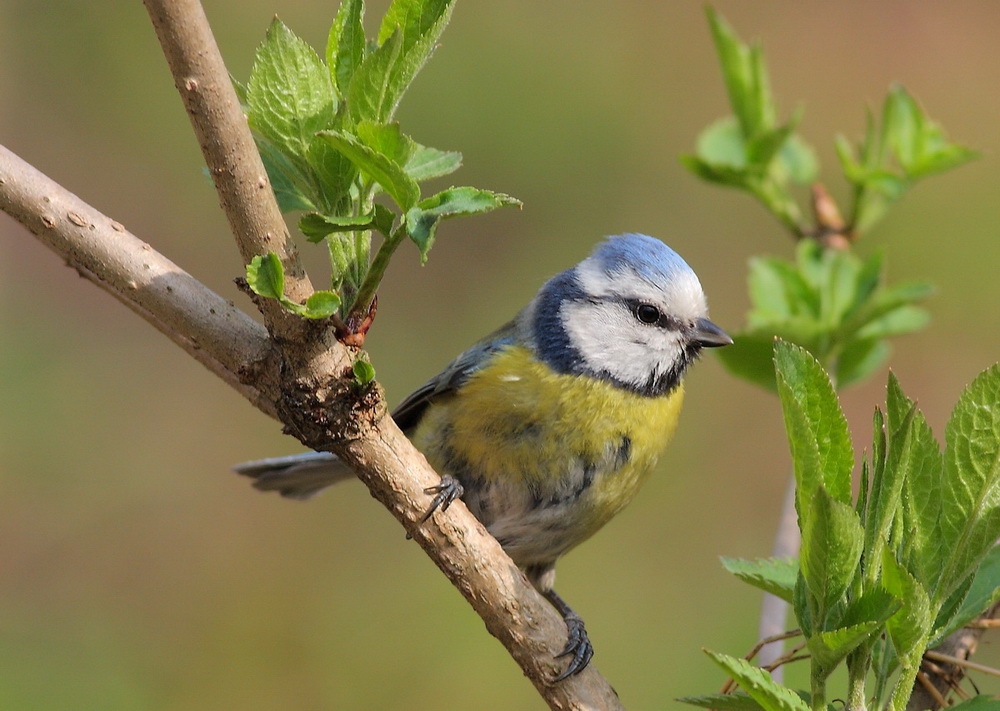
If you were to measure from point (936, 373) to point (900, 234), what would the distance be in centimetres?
69

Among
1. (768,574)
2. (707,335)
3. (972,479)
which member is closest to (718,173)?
(707,335)

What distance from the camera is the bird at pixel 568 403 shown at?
2139mm

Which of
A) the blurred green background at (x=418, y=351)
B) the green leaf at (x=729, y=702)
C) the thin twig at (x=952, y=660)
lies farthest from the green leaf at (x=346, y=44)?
the blurred green background at (x=418, y=351)

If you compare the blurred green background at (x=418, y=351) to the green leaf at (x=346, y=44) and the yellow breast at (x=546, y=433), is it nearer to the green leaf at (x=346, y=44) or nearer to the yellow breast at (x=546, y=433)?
the yellow breast at (x=546, y=433)

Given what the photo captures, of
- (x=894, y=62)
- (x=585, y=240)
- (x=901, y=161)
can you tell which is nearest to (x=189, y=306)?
(x=901, y=161)

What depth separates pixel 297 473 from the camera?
2.58 meters

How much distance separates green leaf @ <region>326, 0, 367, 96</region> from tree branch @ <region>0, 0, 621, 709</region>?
0.14m

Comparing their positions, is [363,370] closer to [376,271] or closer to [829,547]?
[376,271]

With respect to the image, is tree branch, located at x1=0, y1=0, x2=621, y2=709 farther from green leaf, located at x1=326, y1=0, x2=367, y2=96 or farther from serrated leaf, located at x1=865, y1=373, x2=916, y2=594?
serrated leaf, located at x1=865, y1=373, x2=916, y2=594

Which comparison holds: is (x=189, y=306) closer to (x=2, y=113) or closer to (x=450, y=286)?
(x=450, y=286)

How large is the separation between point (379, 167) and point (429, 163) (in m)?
0.12

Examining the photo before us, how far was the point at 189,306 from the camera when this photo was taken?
127cm

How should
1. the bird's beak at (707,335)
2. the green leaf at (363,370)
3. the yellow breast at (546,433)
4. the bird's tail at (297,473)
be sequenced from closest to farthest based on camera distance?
the green leaf at (363,370) → the yellow breast at (546,433) → the bird's beak at (707,335) → the bird's tail at (297,473)

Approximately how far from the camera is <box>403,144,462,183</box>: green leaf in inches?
45.1
